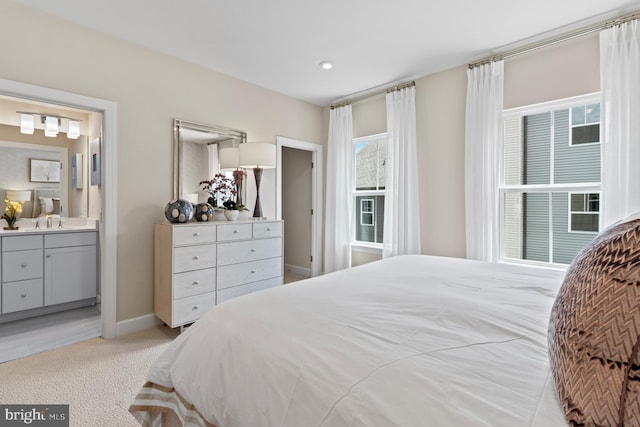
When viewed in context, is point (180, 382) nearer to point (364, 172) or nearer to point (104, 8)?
point (104, 8)

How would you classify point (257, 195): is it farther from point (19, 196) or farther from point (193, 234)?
point (19, 196)

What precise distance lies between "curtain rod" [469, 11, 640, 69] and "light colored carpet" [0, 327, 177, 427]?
398 cm

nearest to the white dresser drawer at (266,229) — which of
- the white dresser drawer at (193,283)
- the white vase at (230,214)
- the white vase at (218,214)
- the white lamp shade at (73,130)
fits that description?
the white vase at (230,214)

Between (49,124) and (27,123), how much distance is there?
19 cm

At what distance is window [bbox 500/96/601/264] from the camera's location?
8.93ft

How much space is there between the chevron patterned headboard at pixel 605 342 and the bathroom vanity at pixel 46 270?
4.33 metres

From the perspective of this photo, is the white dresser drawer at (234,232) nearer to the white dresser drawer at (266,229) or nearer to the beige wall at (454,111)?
the white dresser drawer at (266,229)

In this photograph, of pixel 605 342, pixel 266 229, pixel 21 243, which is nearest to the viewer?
pixel 605 342

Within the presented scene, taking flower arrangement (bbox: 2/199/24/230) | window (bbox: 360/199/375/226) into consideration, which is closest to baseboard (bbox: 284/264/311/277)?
window (bbox: 360/199/375/226)

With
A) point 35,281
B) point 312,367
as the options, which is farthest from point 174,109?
point 312,367

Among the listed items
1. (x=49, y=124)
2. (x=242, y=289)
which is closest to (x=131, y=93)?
(x=49, y=124)

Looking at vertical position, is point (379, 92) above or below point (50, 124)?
above

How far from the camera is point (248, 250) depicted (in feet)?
10.6

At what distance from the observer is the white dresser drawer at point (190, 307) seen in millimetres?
2727
